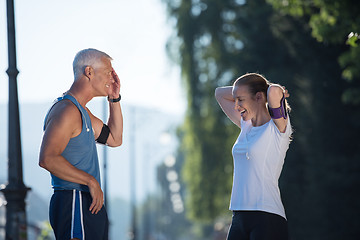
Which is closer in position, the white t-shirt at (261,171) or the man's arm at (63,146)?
the man's arm at (63,146)

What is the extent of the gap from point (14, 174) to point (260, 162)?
3.79 metres

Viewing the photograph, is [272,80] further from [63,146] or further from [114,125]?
[63,146]

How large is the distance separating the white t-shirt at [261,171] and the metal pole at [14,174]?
11.5ft

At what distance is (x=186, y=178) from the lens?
85.8 feet

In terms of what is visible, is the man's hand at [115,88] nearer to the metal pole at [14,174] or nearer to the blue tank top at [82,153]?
the blue tank top at [82,153]

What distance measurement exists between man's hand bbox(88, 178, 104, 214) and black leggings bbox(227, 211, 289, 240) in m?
0.98

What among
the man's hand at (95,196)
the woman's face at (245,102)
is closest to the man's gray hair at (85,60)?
the man's hand at (95,196)

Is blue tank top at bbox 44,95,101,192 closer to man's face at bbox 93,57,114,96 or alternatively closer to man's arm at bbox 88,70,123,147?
man's face at bbox 93,57,114,96

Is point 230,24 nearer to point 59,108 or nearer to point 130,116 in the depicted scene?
point 130,116

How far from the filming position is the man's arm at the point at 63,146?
4.17 metres

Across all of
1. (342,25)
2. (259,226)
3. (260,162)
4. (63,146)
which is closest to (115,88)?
(63,146)

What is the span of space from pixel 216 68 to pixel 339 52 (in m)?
4.59

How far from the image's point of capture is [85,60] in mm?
4543

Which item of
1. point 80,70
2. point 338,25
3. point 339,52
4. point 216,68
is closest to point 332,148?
point 339,52
